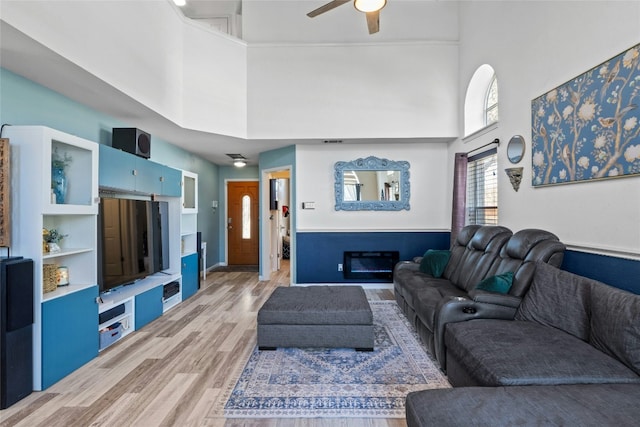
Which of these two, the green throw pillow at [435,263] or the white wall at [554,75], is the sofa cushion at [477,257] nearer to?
the green throw pillow at [435,263]

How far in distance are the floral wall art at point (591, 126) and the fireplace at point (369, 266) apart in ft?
8.75

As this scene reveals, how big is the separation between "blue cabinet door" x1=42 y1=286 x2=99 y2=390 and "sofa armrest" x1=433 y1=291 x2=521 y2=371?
8.98ft

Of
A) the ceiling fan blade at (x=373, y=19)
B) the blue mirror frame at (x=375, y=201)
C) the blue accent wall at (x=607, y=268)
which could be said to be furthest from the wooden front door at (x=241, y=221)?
the blue accent wall at (x=607, y=268)

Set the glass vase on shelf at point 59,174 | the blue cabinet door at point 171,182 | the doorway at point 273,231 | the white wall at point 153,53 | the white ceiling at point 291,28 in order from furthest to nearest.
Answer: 1. the doorway at point 273,231
2. the white ceiling at point 291,28
3. the blue cabinet door at point 171,182
4. the glass vase on shelf at point 59,174
5. the white wall at point 153,53

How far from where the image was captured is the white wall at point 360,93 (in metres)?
4.71

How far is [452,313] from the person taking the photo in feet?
7.63

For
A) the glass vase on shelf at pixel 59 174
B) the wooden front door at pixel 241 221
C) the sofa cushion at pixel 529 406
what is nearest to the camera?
the sofa cushion at pixel 529 406

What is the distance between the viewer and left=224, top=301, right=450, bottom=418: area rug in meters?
2.00

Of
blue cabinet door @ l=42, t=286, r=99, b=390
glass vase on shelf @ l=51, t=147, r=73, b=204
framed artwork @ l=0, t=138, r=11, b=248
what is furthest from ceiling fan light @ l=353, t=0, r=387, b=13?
blue cabinet door @ l=42, t=286, r=99, b=390

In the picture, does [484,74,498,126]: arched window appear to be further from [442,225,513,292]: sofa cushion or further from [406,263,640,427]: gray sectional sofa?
[406,263,640,427]: gray sectional sofa

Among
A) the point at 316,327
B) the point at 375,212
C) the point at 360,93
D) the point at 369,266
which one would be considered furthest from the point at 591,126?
the point at 369,266

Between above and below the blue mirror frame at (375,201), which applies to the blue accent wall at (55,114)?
above

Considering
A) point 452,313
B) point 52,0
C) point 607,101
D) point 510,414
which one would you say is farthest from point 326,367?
point 52,0

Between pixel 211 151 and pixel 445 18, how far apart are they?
4.23m
